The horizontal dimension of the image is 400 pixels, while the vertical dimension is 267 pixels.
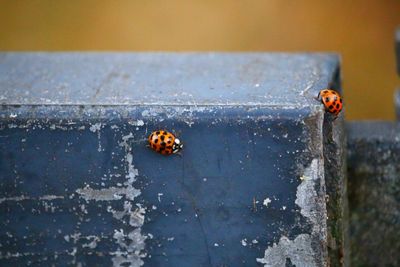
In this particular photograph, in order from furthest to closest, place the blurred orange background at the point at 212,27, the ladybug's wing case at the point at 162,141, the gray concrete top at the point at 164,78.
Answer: the blurred orange background at the point at 212,27 < the gray concrete top at the point at 164,78 < the ladybug's wing case at the point at 162,141

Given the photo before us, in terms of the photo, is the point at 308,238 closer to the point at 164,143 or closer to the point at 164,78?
the point at 164,143

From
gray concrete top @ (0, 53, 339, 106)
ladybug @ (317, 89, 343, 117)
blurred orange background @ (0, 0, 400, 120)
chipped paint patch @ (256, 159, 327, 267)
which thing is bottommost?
chipped paint patch @ (256, 159, 327, 267)

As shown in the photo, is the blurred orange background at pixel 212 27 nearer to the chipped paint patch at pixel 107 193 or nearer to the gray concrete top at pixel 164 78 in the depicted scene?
the gray concrete top at pixel 164 78

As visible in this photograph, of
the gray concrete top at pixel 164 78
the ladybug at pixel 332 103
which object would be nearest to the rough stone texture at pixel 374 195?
the gray concrete top at pixel 164 78

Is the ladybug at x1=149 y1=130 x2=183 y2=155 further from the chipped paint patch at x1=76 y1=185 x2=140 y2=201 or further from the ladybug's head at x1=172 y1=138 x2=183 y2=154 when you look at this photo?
the chipped paint patch at x1=76 y1=185 x2=140 y2=201

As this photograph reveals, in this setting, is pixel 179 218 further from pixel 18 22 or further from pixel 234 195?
pixel 18 22

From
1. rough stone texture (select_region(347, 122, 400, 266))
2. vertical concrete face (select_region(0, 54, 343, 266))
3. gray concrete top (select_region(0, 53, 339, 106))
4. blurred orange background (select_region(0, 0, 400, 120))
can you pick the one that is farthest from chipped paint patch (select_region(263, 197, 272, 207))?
blurred orange background (select_region(0, 0, 400, 120))
